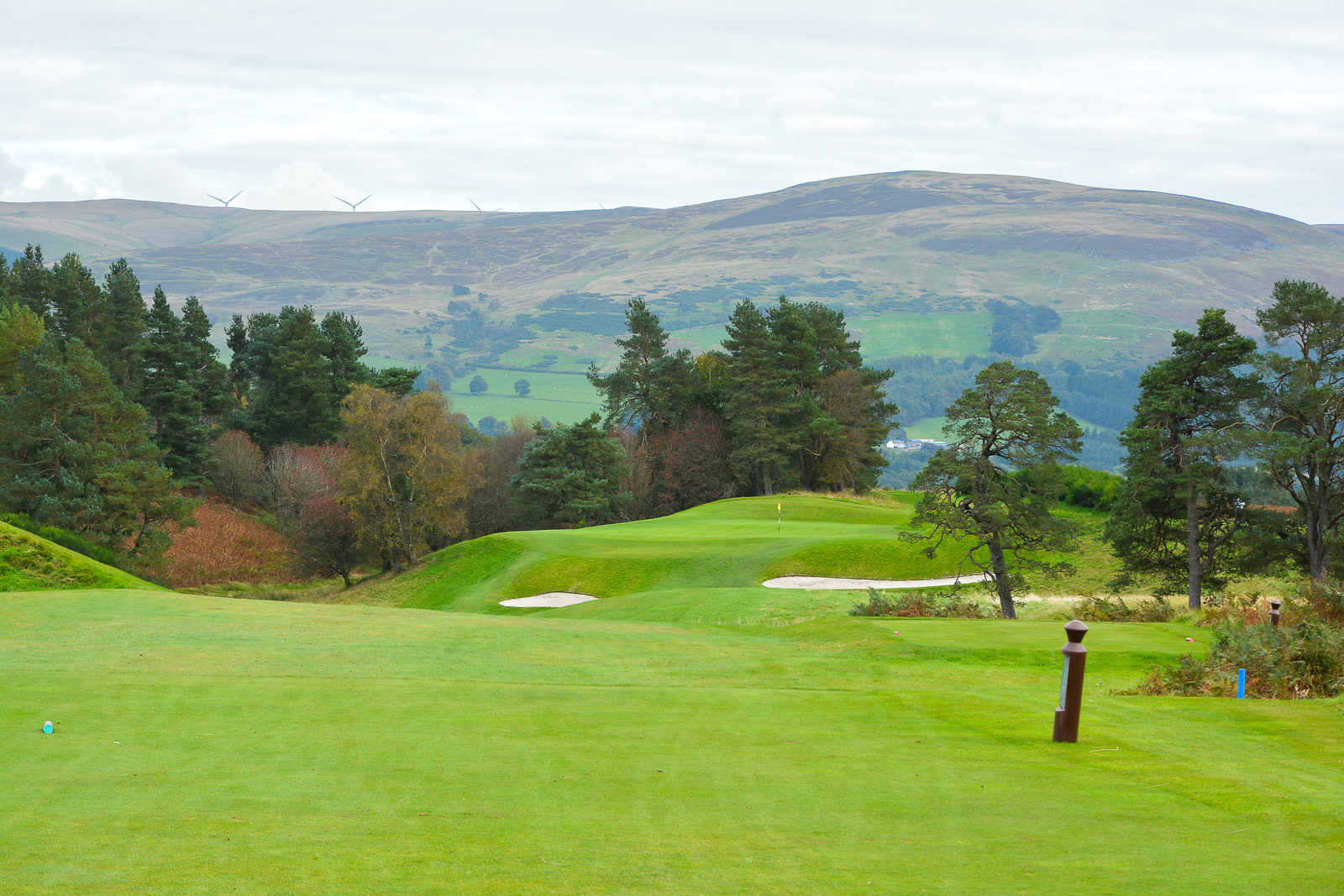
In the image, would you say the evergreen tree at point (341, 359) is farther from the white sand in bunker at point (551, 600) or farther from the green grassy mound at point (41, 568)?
the green grassy mound at point (41, 568)

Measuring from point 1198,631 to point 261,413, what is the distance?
251 ft

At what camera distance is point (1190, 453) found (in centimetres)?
2942

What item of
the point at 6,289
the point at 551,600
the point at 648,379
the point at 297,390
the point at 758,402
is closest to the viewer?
the point at 551,600

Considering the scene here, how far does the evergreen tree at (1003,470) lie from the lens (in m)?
26.8

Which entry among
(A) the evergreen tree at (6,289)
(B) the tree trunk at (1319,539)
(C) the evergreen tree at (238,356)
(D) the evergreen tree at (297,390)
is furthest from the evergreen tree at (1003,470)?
(C) the evergreen tree at (238,356)

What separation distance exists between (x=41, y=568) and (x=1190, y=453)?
33551 millimetres

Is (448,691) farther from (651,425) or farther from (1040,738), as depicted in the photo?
(651,425)

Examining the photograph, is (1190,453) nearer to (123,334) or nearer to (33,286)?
(123,334)

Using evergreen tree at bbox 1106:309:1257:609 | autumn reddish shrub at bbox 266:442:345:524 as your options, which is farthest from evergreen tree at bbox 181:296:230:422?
evergreen tree at bbox 1106:309:1257:609

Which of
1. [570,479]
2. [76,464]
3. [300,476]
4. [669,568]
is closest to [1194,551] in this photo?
[669,568]

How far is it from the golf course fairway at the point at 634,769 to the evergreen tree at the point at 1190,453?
13795 mm

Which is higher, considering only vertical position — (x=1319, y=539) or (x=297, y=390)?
(x=297, y=390)

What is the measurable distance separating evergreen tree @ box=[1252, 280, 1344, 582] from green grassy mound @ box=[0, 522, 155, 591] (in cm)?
3388

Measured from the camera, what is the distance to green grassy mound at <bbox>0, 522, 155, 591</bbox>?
2714 centimetres
